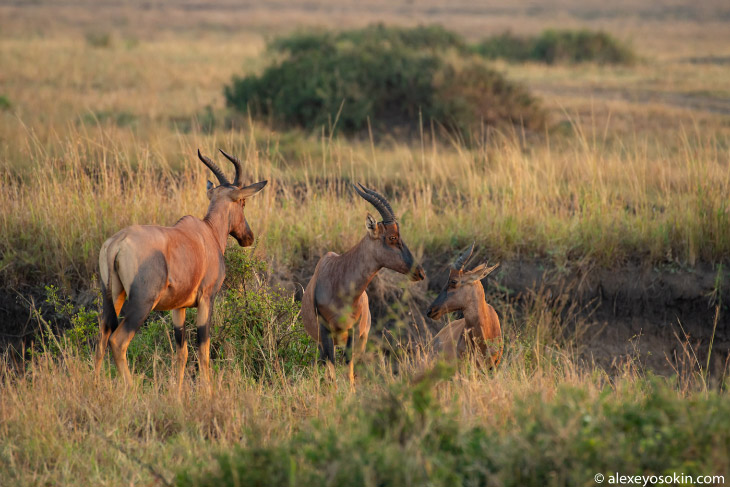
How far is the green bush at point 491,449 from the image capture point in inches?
148

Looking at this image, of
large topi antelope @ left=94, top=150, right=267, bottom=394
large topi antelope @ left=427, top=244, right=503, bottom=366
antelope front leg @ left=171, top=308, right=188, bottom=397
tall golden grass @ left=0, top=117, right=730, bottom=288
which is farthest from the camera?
tall golden grass @ left=0, top=117, right=730, bottom=288

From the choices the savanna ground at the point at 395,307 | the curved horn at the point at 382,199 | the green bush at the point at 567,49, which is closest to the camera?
the savanna ground at the point at 395,307

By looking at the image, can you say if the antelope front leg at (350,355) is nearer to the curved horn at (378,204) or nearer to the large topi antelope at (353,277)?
the large topi antelope at (353,277)

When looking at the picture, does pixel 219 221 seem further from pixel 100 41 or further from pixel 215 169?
pixel 100 41

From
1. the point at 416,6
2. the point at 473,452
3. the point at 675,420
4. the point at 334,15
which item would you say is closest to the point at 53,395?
the point at 473,452

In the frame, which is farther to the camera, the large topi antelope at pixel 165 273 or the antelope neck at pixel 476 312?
the antelope neck at pixel 476 312

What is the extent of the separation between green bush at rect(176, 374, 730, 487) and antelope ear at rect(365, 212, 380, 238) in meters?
2.06

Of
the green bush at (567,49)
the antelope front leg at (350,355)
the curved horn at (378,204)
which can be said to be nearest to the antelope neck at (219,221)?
the curved horn at (378,204)

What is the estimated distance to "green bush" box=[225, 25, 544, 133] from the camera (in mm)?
15086

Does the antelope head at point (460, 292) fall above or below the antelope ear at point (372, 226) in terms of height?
below

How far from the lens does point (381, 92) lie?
1568 centimetres

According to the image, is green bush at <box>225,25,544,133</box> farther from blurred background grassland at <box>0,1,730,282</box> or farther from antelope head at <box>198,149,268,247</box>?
antelope head at <box>198,149,268,247</box>

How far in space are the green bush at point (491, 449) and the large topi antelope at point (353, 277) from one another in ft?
6.20

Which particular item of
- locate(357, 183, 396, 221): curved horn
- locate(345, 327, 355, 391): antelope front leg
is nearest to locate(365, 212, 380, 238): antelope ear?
locate(357, 183, 396, 221): curved horn
